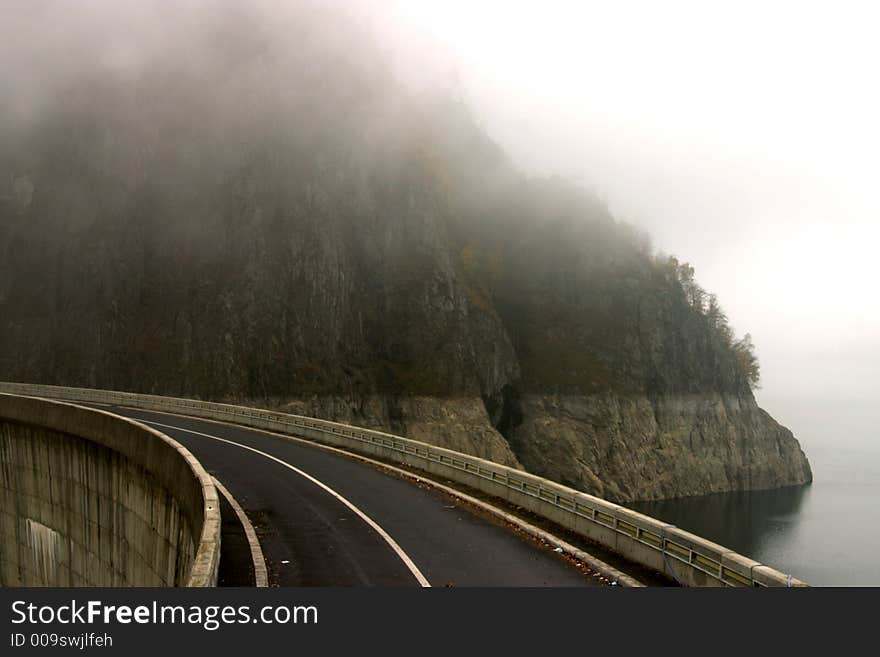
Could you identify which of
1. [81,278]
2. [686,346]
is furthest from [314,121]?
[686,346]

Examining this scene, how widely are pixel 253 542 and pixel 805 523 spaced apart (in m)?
80.6

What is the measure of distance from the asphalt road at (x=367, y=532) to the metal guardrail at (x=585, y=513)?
1374mm

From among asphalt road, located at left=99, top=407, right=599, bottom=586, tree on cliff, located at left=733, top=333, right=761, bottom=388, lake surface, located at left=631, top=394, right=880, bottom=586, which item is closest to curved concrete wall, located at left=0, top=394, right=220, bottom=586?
asphalt road, located at left=99, top=407, right=599, bottom=586

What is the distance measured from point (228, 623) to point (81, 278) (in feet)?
249

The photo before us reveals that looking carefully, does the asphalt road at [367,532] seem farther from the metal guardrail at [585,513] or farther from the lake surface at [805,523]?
the lake surface at [805,523]

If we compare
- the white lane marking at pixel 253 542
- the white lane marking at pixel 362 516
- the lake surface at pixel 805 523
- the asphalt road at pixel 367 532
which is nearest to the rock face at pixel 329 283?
the lake surface at pixel 805 523

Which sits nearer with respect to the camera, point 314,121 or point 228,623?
→ point 228,623

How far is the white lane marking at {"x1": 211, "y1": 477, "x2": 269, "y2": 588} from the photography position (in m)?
11.7

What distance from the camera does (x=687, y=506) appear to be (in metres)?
84.4

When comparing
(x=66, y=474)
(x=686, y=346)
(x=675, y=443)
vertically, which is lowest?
(x=675, y=443)

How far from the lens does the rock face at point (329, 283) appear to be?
71.4m

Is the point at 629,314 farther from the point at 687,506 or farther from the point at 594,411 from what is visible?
the point at 687,506

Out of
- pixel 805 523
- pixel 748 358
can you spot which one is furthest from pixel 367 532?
pixel 748 358

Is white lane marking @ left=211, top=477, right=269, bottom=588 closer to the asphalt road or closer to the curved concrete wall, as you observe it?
the asphalt road
